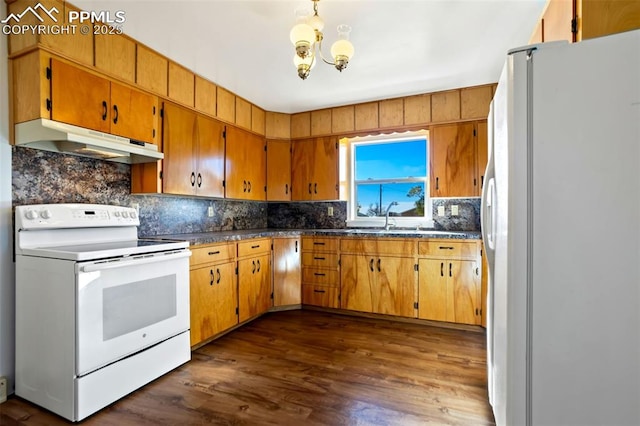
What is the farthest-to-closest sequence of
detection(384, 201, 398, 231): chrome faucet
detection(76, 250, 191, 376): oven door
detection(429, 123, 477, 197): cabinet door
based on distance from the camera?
detection(384, 201, 398, 231): chrome faucet, detection(429, 123, 477, 197): cabinet door, detection(76, 250, 191, 376): oven door

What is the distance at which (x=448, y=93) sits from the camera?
3379mm

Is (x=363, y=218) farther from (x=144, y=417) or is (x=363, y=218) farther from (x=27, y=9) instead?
(x=27, y=9)

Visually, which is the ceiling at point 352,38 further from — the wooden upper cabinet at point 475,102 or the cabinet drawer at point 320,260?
the cabinet drawer at point 320,260

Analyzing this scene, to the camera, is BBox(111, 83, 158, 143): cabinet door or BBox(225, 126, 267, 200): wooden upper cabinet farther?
BBox(225, 126, 267, 200): wooden upper cabinet

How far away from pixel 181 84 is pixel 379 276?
2.71 meters

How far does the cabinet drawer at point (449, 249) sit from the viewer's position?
3.05 meters

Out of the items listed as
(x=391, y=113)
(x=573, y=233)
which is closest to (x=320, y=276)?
(x=391, y=113)

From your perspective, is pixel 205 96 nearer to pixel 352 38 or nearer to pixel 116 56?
pixel 116 56

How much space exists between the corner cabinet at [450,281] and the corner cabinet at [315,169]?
139 cm

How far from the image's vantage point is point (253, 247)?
3289 millimetres

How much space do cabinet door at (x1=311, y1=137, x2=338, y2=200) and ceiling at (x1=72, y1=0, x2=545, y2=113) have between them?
2.62 ft

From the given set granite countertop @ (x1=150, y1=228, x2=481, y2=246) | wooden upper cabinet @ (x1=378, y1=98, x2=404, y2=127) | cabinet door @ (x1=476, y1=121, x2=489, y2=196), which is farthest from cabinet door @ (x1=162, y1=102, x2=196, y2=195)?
cabinet door @ (x1=476, y1=121, x2=489, y2=196)

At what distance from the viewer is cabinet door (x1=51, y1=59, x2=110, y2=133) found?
6.32ft

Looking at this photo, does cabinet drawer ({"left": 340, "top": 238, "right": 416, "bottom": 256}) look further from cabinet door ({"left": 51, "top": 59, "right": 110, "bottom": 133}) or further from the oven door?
cabinet door ({"left": 51, "top": 59, "right": 110, "bottom": 133})
